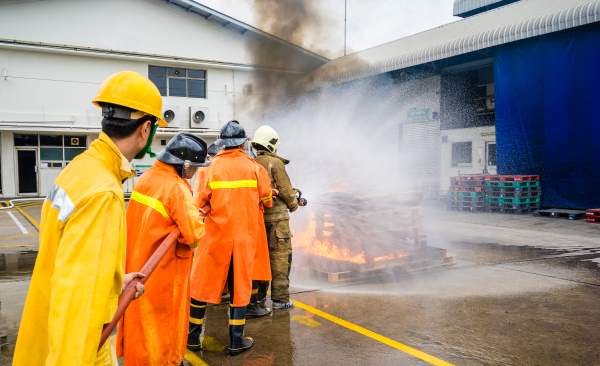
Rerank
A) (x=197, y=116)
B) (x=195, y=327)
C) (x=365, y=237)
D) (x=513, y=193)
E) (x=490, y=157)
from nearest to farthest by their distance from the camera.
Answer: (x=195, y=327) → (x=365, y=237) → (x=513, y=193) → (x=490, y=157) → (x=197, y=116)

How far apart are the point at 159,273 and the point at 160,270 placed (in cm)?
2

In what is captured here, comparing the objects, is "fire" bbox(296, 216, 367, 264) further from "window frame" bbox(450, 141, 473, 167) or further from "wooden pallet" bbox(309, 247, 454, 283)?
"window frame" bbox(450, 141, 473, 167)

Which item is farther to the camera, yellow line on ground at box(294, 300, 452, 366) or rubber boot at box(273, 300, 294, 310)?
rubber boot at box(273, 300, 294, 310)

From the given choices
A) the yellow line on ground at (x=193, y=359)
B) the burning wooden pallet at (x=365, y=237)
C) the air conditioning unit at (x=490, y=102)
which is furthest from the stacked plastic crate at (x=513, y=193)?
the yellow line on ground at (x=193, y=359)

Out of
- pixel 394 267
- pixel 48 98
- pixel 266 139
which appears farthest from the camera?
pixel 48 98

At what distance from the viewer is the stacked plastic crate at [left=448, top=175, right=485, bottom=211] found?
15492mm

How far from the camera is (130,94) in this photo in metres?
1.89

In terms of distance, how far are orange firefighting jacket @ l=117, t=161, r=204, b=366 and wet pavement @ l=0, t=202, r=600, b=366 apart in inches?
44.5

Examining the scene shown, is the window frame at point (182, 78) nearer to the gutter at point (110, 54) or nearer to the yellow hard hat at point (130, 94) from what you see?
the gutter at point (110, 54)

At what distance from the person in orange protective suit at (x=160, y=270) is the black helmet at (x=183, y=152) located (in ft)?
0.45

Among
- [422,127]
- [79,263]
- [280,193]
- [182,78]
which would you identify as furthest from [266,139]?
[182,78]

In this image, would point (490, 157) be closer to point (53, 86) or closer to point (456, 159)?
point (456, 159)

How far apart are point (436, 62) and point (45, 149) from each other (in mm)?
17781

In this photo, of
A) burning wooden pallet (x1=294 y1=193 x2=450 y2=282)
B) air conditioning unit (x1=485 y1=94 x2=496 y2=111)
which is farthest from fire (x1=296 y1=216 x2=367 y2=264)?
air conditioning unit (x1=485 y1=94 x2=496 y2=111)
